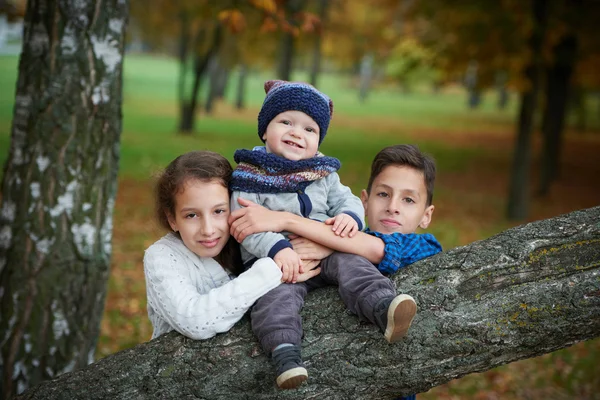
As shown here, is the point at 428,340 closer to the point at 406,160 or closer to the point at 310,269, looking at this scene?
the point at 310,269

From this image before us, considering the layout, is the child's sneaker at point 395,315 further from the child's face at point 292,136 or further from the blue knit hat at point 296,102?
the blue knit hat at point 296,102

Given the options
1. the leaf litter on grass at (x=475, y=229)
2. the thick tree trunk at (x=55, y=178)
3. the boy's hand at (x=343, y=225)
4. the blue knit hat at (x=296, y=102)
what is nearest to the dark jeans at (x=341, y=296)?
the boy's hand at (x=343, y=225)

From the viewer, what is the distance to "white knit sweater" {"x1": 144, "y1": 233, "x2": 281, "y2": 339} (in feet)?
7.83

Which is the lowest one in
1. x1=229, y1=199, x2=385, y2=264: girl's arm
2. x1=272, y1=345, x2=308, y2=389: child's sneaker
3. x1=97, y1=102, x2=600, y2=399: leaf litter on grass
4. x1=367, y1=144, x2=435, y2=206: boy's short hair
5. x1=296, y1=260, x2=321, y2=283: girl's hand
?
x1=97, y1=102, x2=600, y2=399: leaf litter on grass

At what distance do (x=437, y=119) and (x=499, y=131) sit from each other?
6062 millimetres

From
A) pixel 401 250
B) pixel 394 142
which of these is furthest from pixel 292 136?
pixel 394 142

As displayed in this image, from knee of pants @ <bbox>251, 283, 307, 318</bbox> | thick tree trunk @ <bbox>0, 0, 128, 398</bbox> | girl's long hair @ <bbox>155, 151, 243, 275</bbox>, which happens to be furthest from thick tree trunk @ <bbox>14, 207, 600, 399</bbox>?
thick tree trunk @ <bbox>0, 0, 128, 398</bbox>

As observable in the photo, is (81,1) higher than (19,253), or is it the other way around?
(81,1)

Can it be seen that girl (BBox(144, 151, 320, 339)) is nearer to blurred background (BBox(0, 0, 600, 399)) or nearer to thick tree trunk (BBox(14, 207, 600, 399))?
thick tree trunk (BBox(14, 207, 600, 399))

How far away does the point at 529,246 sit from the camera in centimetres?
249

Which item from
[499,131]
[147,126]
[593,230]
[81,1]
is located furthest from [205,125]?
[593,230]

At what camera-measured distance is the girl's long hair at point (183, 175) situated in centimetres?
260

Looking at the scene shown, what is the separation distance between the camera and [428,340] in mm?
2369

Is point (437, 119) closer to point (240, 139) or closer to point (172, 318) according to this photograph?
point (240, 139)
